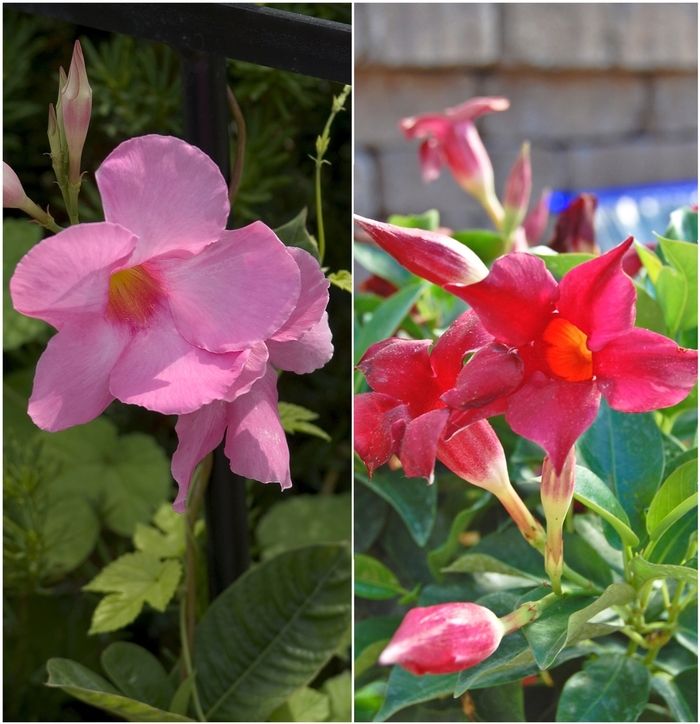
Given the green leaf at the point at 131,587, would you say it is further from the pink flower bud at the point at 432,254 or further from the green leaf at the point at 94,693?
the pink flower bud at the point at 432,254

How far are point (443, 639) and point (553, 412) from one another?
84 mm

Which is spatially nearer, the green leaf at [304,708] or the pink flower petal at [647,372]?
the pink flower petal at [647,372]

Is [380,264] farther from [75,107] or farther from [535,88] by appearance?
[535,88]

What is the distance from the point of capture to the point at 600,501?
1.05 ft

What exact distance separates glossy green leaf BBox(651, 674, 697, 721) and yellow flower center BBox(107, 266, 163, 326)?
32 cm

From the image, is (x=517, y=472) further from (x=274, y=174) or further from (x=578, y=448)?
(x=274, y=174)

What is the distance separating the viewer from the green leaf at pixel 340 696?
52cm

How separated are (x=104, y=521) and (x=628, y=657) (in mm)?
533

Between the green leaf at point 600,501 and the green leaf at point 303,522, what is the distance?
1.38 feet

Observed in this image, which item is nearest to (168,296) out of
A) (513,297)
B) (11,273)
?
(513,297)

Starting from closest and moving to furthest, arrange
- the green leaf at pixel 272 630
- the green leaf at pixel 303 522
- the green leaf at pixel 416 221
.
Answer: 1. the green leaf at pixel 272 630
2. the green leaf at pixel 416 221
3. the green leaf at pixel 303 522

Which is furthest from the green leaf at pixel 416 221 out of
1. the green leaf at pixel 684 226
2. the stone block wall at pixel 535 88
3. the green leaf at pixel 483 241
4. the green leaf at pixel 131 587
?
the stone block wall at pixel 535 88

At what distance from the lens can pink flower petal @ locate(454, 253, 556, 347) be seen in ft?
0.83

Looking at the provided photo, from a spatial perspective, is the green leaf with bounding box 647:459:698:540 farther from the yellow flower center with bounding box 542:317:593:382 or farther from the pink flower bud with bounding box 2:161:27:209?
the pink flower bud with bounding box 2:161:27:209
